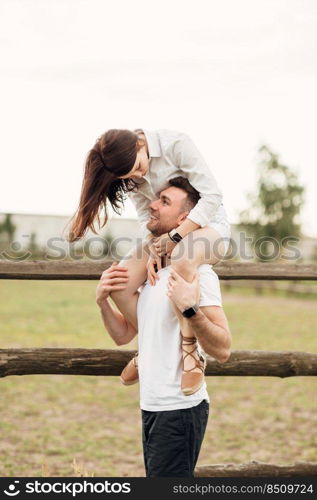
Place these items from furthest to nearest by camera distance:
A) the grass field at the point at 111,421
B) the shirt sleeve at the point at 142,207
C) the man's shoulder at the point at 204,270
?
the grass field at the point at 111,421
the shirt sleeve at the point at 142,207
the man's shoulder at the point at 204,270

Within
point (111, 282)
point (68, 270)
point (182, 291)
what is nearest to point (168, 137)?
point (111, 282)

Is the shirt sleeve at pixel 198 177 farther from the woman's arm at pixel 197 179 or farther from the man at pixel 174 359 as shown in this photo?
the man at pixel 174 359

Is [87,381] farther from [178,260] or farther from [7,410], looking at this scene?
[178,260]

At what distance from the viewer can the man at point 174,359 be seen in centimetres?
236

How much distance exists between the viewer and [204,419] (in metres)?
2.46

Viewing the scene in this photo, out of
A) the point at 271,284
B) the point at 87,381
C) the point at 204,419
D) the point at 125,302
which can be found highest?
the point at 125,302

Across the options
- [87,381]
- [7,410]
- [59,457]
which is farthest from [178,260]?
[87,381]

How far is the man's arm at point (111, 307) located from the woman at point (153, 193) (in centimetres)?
4

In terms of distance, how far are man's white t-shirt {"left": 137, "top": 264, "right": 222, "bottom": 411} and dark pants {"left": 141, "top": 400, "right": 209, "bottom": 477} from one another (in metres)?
0.03

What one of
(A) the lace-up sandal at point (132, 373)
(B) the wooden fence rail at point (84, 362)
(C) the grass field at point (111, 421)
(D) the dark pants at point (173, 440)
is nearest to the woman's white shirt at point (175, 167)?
(A) the lace-up sandal at point (132, 373)

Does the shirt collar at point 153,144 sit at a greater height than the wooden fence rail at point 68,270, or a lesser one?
greater

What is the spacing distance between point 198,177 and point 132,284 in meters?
0.53

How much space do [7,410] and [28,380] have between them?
1.51m

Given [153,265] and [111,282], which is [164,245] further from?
[111,282]
